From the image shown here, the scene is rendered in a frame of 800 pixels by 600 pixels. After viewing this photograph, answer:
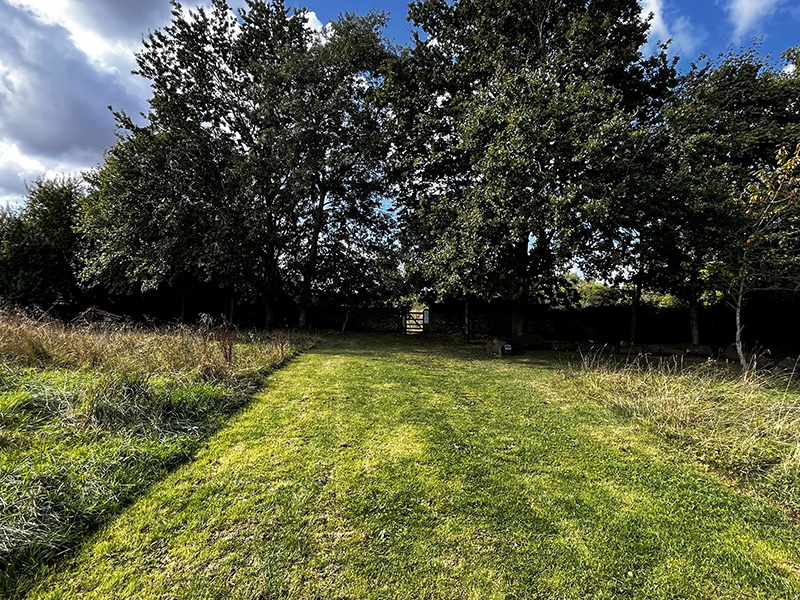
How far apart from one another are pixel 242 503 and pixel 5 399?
3.50m

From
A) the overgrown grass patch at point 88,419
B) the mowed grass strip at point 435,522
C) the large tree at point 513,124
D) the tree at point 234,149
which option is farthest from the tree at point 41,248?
the mowed grass strip at point 435,522

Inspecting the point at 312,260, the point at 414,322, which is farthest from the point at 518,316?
the point at 312,260

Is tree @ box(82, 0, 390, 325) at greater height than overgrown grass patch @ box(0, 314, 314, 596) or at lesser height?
greater

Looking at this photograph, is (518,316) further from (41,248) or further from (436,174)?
(41,248)

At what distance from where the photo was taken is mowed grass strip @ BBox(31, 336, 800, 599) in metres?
2.11

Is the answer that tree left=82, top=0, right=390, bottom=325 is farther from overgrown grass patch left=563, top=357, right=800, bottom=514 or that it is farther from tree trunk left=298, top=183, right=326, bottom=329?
overgrown grass patch left=563, top=357, right=800, bottom=514

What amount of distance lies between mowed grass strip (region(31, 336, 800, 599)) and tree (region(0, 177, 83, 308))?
1520 cm

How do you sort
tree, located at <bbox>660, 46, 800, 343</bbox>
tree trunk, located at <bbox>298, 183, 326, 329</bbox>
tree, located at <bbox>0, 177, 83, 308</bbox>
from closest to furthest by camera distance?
tree, located at <bbox>660, 46, 800, 343</bbox>, tree, located at <bbox>0, 177, 83, 308</bbox>, tree trunk, located at <bbox>298, 183, 326, 329</bbox>

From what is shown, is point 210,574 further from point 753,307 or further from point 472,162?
point 753,307

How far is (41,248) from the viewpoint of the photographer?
1337 cm

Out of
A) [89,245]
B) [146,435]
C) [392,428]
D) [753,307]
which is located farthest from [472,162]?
[89,245]

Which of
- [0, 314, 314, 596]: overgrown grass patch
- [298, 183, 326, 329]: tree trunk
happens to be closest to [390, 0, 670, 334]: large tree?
[298, 183, 326, 329]: tree trunk

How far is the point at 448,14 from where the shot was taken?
11.5 metres

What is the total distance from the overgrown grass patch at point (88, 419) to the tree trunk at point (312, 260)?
330 inches
